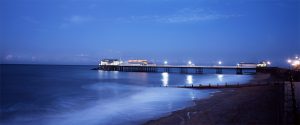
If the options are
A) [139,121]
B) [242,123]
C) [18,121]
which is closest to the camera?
[242,123]

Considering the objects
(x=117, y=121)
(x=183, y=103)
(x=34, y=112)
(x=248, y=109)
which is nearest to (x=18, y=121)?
(x=34, y=112)

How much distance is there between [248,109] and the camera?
49.4ft

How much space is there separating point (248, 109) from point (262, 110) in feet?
3.08

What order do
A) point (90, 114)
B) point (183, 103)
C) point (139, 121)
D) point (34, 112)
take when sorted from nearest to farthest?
point (139, 121), point (90, 114), point (34, 112), point (183, 103)

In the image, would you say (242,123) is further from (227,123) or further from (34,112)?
(34,112)

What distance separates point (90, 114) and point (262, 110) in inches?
408

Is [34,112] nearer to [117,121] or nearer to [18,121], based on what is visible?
[18,121]

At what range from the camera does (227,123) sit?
12.4m

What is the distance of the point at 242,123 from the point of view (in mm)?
12055

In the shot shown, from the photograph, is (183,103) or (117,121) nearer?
(117,121)

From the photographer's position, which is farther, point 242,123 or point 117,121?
point 117,121

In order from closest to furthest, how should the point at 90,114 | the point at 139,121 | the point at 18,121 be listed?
1. the point at 139,121
2. the point at 18,121
3. the point at 90,114

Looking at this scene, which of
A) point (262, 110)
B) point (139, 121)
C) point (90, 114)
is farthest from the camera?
point (90, 114)

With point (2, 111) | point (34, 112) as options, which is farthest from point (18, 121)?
point (2, 111)
